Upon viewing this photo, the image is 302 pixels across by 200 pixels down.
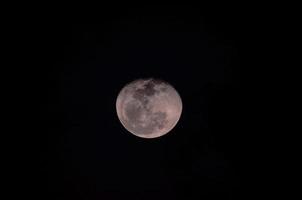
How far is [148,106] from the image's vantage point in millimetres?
6453

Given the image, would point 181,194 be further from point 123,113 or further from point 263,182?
point 123,113

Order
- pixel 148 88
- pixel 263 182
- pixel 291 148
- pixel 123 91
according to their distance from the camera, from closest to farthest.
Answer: pixel 148 88, pixel 123 91, pixel 291 148, pixel 263 182

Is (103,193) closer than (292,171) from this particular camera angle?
No

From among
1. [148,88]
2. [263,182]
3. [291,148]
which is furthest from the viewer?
[263,182]

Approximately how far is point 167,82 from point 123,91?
1.27 meters

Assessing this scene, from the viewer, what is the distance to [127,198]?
9.69m

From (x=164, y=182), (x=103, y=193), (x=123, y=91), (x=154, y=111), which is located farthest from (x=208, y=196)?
(x=123, y=91)

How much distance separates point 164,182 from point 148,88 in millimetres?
4872

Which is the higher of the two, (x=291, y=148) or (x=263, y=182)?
(x=291, y=148)

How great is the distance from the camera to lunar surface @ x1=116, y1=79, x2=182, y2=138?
21.4 feet

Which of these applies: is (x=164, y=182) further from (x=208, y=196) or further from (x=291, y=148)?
(x=291, y=148)

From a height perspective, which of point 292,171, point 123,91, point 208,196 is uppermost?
point 123,91

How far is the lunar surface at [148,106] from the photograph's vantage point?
6.51m

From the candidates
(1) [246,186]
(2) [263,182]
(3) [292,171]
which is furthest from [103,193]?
(3) [292,171]
